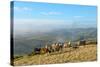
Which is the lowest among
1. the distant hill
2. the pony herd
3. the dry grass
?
the dry grass

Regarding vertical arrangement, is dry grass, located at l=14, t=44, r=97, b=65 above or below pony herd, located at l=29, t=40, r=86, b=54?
below

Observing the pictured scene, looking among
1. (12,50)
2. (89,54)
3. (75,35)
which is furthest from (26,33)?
(89,54)

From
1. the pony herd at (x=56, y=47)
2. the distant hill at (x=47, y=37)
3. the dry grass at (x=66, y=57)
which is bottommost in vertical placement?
the dry grass at (x=66, y=57)

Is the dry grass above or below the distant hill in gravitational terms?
below

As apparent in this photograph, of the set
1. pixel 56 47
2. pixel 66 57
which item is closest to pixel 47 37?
pixel 56 47
